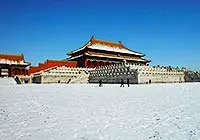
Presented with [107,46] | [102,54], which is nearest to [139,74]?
[102,54]

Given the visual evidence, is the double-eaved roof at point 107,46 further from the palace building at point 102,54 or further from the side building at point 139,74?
the side building at point 139,74

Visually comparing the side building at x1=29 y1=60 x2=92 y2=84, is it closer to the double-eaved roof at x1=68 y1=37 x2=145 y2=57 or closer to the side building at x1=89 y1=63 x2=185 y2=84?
the side building at x1=89 y1=63 x2=185 y2=84

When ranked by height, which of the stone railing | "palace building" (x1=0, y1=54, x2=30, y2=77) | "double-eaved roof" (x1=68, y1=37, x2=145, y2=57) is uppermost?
"double-eaved roof" (x1=68, y1=37, x2=145, y2=57)

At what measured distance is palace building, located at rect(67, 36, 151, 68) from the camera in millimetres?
49531

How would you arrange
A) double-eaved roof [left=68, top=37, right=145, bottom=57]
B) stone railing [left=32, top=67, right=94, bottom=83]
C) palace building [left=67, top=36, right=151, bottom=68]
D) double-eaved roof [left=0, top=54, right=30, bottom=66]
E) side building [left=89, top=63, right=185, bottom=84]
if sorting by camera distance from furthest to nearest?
double-eaved roof [left=68, top=37, right=145, bottom=57]
double-eaved roof [left=0, top=54, right=30, bottom=66]
palace building [left=67, top=36, right=151, bottom=68]
stone railing [left=32, top=67, right=94, bottom=83]
side building [left=89, top=63, right=185, bottom=84]

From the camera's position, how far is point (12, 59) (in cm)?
5212

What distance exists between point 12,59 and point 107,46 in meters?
21.3

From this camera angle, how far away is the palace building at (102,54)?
163ft

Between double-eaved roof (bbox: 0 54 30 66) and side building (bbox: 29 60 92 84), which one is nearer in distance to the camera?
side building (bbox: 29 60 92 84)

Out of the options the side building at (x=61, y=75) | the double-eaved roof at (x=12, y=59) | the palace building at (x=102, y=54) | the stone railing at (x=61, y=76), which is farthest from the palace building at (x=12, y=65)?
the stone railing at (x=61, y=76)

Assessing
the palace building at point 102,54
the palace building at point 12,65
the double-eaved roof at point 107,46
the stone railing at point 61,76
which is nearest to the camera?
the stone railing at point 61,76

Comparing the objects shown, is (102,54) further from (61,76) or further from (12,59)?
(12,59)

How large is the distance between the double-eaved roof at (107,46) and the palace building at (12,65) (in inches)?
428

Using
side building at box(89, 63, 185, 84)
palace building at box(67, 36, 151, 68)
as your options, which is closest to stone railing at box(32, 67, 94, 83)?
side building at box(89, 63, 185, 84)
